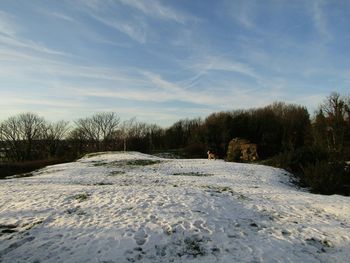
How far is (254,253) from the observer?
7.55 m

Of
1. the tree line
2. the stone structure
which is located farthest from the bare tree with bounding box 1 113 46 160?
the stone structure

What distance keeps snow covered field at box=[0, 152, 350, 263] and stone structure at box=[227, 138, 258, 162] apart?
25.1m

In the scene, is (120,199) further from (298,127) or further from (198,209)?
(298,127)

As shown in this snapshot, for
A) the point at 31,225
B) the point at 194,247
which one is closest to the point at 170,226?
the point at 194,247

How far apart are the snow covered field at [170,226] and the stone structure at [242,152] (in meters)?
25.1

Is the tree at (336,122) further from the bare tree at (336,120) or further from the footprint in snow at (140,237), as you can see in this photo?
the footprint in snow at (140,237)

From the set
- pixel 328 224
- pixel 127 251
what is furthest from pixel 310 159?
pixel 127 251

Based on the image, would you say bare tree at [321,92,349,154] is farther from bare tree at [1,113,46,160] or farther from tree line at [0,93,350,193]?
bare tree at [1,113,46,160]

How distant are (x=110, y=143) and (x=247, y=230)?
84603 millimetres

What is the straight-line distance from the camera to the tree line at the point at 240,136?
993 inches

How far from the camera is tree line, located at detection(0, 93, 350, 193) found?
82.8 ft

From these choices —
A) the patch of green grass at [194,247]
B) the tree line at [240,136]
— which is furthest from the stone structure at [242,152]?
the patch of green grass at [194,247]

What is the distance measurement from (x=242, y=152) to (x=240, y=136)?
23931mm

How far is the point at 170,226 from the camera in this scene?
29.5 ft
